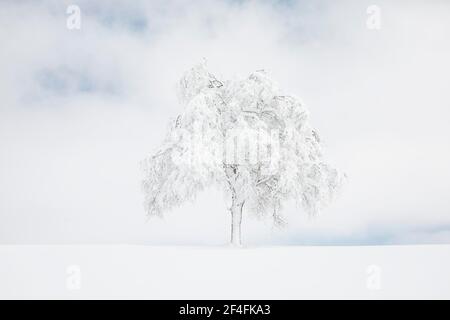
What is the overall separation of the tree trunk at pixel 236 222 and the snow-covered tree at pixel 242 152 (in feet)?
0.12

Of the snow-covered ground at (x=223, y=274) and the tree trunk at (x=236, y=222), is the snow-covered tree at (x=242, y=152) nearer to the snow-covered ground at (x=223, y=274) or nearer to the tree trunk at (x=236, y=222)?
the tree trunk at (x=236, y=222)

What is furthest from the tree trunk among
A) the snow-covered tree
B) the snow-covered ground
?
the snow-covered ground

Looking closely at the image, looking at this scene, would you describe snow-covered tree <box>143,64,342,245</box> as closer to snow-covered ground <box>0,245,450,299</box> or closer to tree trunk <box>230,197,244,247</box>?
tree trunk <box>230,197,244,247</box>

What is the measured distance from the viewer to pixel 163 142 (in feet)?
64.2

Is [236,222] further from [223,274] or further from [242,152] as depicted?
[223,274]

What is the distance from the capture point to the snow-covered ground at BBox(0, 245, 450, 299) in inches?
414

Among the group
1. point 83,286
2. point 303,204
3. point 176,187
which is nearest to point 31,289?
point 83,286

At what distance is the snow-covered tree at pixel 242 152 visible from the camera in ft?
60.1

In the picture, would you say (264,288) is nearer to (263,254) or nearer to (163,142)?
(263,254)

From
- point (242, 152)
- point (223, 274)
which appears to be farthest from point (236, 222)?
point (223, 274)

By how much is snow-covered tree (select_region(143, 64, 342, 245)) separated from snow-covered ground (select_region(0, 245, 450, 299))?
7.33ft

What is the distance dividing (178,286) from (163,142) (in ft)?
29.6

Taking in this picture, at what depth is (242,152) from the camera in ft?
60.5

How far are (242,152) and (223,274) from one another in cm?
649
